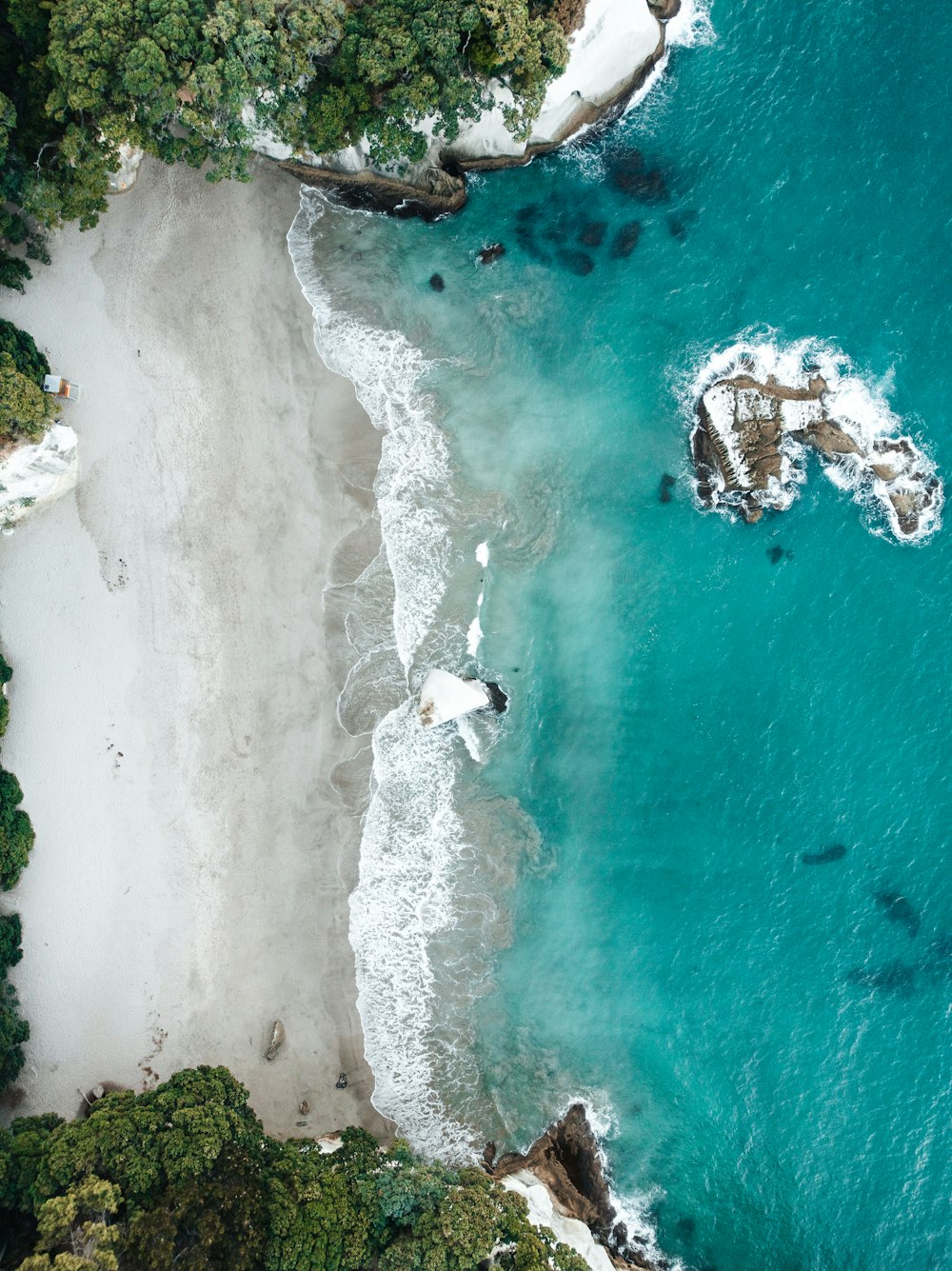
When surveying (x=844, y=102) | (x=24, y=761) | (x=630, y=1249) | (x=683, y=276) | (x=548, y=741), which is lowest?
(x=630, y=1249)

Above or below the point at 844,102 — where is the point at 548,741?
below

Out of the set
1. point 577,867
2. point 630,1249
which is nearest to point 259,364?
point 577,867

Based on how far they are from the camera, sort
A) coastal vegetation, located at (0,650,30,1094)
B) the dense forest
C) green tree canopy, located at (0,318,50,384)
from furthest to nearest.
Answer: coastal vegetation, located at (0,650,30,1094), green tree canopy, located at (0,318,50,384), the dense forest

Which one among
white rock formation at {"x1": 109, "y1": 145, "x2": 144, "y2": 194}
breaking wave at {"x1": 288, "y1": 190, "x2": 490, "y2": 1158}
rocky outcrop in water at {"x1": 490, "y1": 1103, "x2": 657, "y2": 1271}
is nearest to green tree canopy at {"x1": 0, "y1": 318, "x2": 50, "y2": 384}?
white rock formation at {"x1": 109, "y1": 145, "x2": 144, "y2": 194}

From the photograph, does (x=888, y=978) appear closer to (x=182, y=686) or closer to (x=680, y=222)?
(x=182, y=686)

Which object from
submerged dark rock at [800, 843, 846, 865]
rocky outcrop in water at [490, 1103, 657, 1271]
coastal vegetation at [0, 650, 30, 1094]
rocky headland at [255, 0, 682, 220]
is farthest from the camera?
submerged dark rock at [800, 843, 846, 865]

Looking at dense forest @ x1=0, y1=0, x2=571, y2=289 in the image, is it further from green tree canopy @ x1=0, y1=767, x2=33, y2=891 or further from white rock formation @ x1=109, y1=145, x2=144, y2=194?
green tree canopy @ x1=0, y1=767, x2=33, y2=891

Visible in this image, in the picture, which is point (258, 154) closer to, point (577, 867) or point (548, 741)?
point (548, 741)
